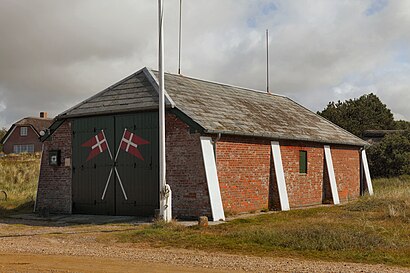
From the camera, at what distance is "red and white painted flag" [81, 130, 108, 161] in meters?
20.0

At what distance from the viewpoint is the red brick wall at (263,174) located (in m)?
18.4

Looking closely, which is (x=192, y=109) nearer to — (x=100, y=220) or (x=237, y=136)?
(x=237, y=136)

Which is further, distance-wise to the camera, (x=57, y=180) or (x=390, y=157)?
(x=390, y=157)

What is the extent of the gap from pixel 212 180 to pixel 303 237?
545 cm

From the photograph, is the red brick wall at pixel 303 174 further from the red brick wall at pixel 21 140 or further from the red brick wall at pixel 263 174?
the red brick wall at pixel 21 140

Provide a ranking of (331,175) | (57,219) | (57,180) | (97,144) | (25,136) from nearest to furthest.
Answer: (57,219), (97,144), (57,180), (331,175), (25,136)

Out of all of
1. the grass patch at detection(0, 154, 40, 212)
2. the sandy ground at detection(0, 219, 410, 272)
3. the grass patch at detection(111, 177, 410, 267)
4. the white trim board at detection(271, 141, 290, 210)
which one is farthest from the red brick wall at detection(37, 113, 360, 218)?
the sandy ground at detection(0, 219, 410, 272)

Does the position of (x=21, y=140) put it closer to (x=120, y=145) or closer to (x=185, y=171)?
(x=120, y=145)

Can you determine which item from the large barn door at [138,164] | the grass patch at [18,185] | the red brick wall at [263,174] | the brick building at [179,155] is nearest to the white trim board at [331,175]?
the red brick wall at [263,174]

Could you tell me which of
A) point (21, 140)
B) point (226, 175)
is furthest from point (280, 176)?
point (21, 140)

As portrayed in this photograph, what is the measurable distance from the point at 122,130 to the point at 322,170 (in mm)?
9812

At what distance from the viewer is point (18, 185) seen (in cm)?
3194

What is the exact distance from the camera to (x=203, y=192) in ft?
56.4

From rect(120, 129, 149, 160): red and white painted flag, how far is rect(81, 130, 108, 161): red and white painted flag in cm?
89
